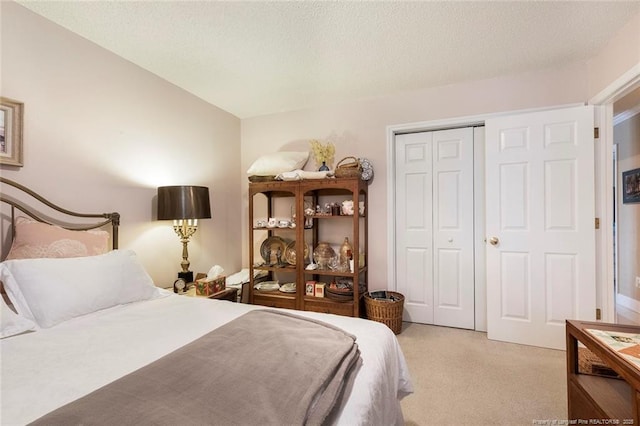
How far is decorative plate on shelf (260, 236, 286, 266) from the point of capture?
3.20 meters

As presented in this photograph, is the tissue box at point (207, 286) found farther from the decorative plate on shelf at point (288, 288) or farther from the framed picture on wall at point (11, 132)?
the framed picture on wall at point (11, 132)

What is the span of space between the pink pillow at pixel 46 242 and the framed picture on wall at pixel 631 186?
5343mm

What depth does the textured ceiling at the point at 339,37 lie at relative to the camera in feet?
5.64

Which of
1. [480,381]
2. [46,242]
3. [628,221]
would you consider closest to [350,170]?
[480,381]

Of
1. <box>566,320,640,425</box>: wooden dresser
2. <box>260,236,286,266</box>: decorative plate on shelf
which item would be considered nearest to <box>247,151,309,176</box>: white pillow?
<box>260,236,286,266</box>: decorative plate on shelf

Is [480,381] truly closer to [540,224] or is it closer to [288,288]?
[540,224]

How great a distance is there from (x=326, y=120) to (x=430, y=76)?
1159 mm

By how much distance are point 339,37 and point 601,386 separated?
8.15ft

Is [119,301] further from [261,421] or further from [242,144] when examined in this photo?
[242,144]

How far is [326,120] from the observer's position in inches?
126

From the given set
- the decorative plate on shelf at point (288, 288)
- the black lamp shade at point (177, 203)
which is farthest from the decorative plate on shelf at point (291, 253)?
the black lamp shade at point (177, 203)

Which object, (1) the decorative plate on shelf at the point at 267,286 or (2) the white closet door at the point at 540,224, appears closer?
(2) the white closet door at the point at 540,224

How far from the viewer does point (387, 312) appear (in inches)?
102

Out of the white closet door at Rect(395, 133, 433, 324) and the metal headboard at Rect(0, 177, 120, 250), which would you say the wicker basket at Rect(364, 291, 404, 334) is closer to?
the white closet door at Rect(395, 133, 433, 324)
